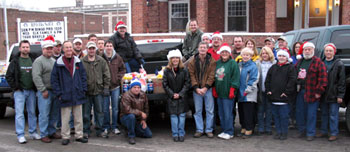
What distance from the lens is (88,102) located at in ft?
22.2

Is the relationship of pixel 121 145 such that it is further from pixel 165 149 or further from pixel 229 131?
pixel 229 131

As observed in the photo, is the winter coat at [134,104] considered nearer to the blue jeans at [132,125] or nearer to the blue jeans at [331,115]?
the blue jeans at [132,125]

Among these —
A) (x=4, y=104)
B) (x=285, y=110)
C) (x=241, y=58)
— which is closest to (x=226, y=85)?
(x=241, y=58)

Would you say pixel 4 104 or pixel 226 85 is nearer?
pixel 226 85

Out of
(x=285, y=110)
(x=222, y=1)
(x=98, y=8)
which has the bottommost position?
(x=285, y=110)

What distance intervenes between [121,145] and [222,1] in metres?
14.0

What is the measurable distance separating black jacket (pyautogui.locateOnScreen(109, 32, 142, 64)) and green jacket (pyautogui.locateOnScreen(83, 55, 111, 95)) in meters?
1.06

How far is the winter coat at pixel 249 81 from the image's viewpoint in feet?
21.6

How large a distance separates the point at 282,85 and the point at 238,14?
12843 millimetres

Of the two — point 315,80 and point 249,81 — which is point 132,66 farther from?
point 315,80

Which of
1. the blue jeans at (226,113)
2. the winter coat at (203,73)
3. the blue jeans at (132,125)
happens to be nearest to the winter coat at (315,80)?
the blue jeans at (226,113)

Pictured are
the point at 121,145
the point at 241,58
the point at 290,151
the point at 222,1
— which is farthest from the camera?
the point at 222,1

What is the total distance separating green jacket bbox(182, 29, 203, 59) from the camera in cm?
777

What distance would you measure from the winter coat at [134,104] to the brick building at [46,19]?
85.4 ft
